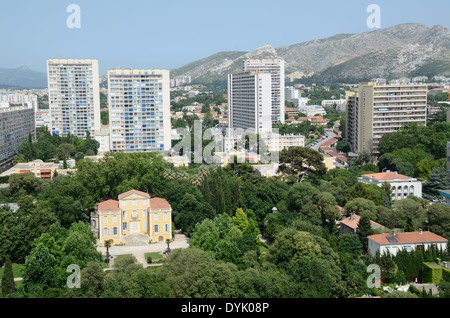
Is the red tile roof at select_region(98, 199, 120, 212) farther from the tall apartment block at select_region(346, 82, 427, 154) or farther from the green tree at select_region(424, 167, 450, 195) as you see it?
the tall apartment block at select_region(346, 82, 427, 154)

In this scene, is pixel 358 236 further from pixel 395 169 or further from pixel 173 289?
pixel 395 169

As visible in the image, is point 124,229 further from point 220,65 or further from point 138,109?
point 220,65

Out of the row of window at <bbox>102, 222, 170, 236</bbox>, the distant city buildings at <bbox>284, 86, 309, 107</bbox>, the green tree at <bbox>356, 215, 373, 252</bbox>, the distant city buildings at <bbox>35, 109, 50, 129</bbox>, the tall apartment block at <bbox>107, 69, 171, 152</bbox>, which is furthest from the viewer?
the distant city buildings at <bbox>284, 86, 309, 107</bbox>

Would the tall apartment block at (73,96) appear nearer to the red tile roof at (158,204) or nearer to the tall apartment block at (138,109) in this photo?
the tall apartment block at (138,109)

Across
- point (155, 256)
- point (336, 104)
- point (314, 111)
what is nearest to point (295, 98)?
point (336, 104)

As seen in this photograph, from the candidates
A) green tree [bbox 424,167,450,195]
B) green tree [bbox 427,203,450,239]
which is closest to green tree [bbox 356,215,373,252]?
green tree [bbox 427,203,450,239]

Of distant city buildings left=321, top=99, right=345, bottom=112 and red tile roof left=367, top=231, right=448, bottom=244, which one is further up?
distant city buildings left=321, top=99, right=345, bottom=112

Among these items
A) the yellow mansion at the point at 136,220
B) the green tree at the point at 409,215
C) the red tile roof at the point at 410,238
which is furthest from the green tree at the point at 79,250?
the green tree at the point at 409,215

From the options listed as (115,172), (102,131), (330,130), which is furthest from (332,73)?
(115,172)
